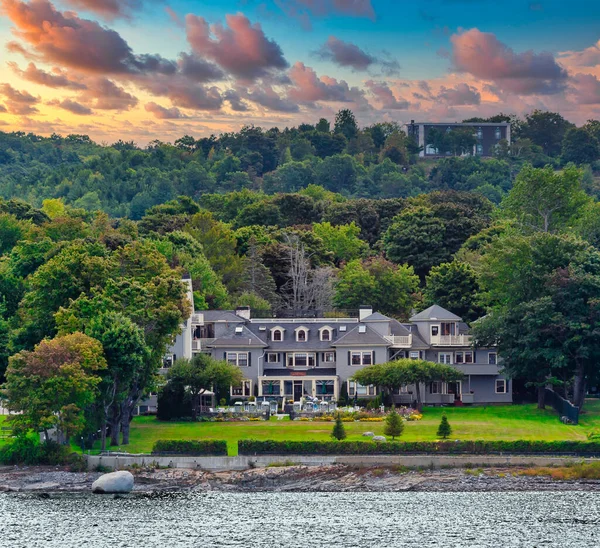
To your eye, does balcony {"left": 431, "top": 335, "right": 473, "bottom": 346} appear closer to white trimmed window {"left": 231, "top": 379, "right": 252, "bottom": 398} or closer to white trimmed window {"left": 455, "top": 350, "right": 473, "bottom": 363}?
white trimmed window {"left": 455, "top": 350, "right": 473, "bottom": 363}

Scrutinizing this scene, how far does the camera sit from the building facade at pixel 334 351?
305ft

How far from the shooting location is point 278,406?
8919 cm

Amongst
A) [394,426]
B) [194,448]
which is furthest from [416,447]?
[194,448]

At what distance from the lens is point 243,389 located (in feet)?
305

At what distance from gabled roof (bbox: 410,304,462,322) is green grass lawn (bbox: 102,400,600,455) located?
9560 mm

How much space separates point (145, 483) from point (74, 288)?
17.7m

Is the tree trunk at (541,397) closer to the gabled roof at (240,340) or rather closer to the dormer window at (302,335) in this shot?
the dormer window at (302,335)

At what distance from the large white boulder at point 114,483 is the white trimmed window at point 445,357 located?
3543cm

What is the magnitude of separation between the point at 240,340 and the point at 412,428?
19.6m

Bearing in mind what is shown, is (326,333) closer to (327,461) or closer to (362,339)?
(362,339)

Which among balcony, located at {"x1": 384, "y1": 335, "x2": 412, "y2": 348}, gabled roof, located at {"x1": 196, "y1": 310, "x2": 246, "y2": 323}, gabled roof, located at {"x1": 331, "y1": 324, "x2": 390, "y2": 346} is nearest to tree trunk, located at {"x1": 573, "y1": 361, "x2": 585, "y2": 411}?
balcony, located at {"x1": 384, "y1": 335, "x2": 412, "y2": 348}

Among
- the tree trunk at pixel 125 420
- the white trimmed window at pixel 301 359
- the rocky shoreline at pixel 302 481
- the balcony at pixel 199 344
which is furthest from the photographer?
the balcony at pixel 199 344

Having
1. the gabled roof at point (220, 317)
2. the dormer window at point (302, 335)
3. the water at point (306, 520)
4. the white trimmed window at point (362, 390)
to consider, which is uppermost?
the gabled roof at point (220, 317)

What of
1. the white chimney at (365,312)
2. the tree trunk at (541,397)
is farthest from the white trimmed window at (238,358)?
the tree trunk at (541,397)
